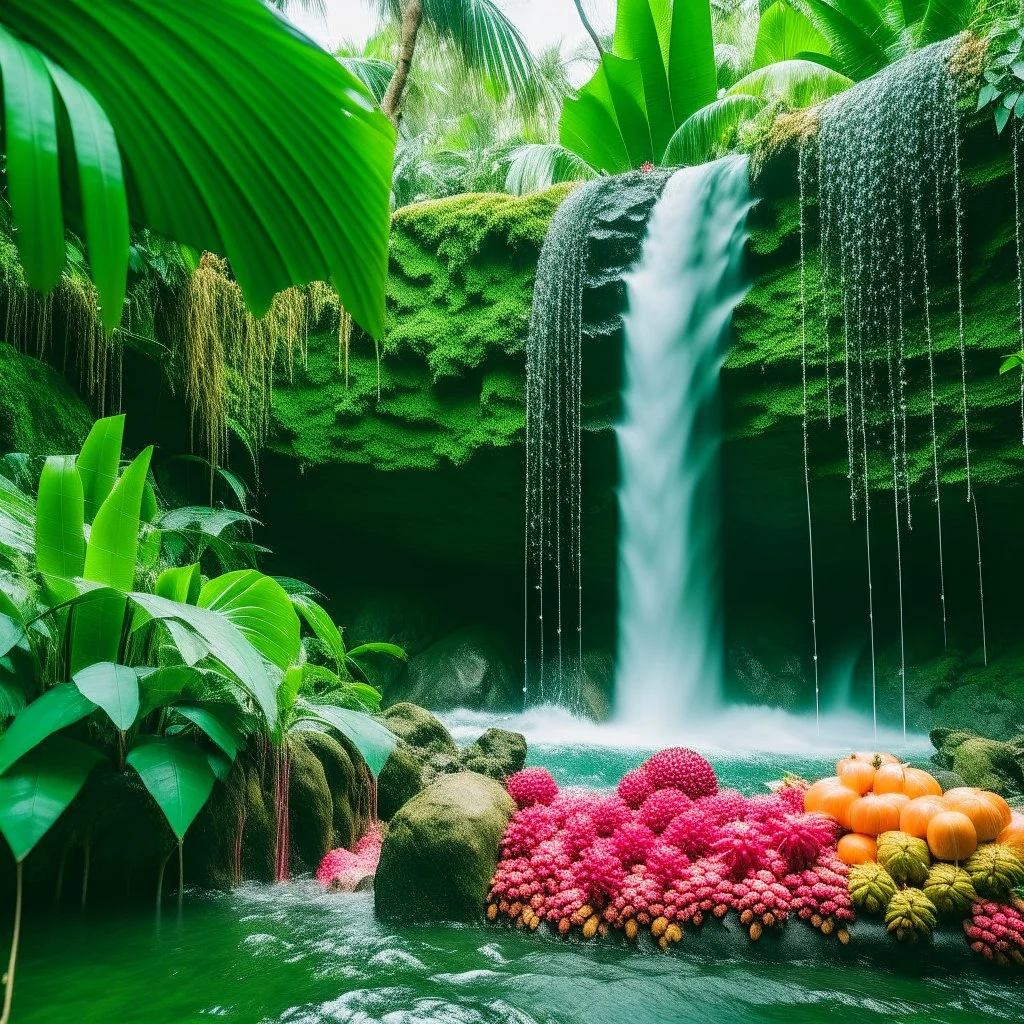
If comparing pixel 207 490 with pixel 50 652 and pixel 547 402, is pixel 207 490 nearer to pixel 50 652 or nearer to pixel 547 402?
pixel 547 402

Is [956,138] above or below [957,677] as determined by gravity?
above

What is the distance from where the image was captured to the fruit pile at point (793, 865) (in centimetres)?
225

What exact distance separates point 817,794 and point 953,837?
1.76ft

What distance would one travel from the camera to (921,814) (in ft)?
8.15

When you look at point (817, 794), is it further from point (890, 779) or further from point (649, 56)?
point (649, 56)

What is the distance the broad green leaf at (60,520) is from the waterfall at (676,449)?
23.6ft

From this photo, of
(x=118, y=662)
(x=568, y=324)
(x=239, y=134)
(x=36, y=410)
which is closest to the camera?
(x=239, y=134)

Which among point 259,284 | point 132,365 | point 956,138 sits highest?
point 956,138

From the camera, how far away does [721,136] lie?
39.3ft

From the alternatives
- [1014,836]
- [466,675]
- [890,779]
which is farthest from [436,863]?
[466,675]

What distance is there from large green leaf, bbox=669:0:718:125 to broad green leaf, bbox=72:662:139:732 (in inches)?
503

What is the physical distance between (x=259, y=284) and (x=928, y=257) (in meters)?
8.22

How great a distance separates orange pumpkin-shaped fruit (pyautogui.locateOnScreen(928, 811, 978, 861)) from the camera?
2.35 m

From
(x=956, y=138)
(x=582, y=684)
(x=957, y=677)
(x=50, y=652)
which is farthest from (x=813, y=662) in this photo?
(x=50, y=652)
